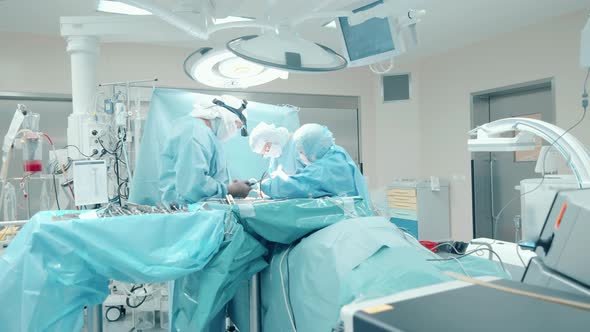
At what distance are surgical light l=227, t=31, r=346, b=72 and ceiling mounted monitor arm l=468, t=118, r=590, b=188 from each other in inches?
36.6

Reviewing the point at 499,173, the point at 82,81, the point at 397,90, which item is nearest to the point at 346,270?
the point at 82,81

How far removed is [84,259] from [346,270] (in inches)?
33.7

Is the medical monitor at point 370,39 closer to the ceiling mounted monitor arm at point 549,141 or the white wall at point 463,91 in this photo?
the ceiling mounted monitor arm at point 549,141

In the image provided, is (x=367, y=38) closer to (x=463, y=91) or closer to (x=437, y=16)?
(x=437, y=16)

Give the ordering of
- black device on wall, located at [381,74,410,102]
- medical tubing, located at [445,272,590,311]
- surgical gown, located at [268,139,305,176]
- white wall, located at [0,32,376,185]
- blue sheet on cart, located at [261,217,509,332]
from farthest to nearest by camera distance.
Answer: black device on wall, located at [381,74,410,102]
white wall, located at [0,32,376,185]
surgical gown, located at [268,139,305,176]
blue sheet on cart, located at [261,217,509,332]
medical tubing, located at [445,272,590,311]

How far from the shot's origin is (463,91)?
4.65 metres

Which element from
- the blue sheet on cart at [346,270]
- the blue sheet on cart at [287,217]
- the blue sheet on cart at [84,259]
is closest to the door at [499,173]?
the blue sheet on cart at [287,217]

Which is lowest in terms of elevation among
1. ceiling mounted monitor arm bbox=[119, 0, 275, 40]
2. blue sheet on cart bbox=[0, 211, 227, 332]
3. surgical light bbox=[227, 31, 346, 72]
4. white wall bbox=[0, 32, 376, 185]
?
blue sheet on cart bbox=[0, 211, 227, 332]

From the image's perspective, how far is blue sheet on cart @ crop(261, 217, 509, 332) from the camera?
3.77ft

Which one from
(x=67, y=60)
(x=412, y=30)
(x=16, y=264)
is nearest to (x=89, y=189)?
(x=16, y=264)

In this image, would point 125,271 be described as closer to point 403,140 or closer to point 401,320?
point 401,320

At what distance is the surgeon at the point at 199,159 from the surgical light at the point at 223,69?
257mm

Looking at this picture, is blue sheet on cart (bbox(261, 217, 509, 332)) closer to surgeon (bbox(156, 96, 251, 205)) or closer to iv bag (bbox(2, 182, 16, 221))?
surgeon (bbox(156, 96, 251, 205))

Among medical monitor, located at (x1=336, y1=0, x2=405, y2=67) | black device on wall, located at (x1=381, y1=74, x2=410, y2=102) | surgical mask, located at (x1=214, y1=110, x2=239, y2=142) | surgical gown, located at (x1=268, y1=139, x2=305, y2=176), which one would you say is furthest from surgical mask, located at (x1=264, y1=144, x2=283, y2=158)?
black device on wall, located at (x1=381, y1=74, x2=410, y2=102)
